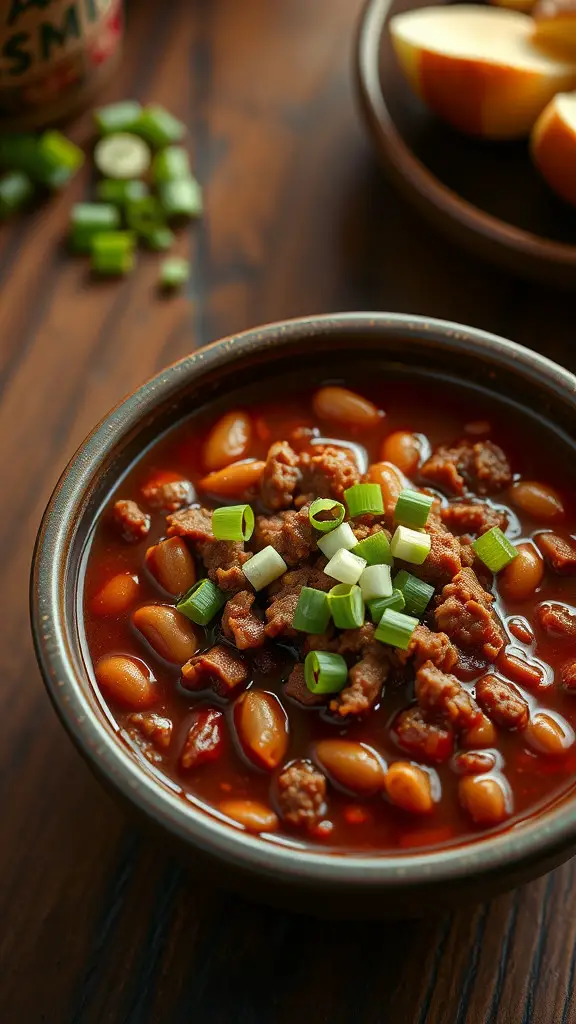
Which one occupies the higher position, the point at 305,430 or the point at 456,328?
the point at 456,328

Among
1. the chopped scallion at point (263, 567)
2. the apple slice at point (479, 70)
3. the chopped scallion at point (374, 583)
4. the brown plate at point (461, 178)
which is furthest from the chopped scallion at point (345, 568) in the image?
the apple slice at point (479, 70)

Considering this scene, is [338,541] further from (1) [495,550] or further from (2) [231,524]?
(1) [495,550]

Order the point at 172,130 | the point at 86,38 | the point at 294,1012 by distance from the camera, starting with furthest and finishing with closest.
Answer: the point at 172,130, the point at 86,38, the point at 294,1012

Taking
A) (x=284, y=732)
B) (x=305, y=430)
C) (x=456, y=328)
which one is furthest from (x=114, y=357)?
(x=284, y=732)

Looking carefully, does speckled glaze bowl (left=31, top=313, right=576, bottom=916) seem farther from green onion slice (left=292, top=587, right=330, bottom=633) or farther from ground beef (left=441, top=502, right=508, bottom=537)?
green onion slice (left=292, top=587, right=330, bottom=633)

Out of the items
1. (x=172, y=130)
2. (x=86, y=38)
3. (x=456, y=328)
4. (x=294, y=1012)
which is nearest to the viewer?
(x=294, y=1012)

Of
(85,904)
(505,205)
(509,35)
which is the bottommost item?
(85,904)

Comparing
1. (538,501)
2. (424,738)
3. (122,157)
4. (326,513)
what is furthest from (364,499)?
(122,157)

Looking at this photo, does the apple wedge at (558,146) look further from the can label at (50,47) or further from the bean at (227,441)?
the can label at (50,47)

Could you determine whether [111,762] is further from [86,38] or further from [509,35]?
[509,35]
